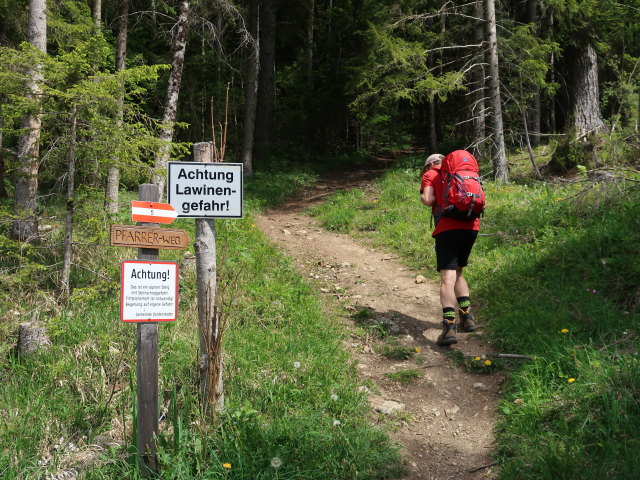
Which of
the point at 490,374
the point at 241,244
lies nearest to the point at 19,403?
the point at 490,374

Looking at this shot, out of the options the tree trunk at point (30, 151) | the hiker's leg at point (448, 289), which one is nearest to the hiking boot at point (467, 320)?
the hiker's leg at point (448, 289)

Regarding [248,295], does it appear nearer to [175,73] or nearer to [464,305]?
[464,305]

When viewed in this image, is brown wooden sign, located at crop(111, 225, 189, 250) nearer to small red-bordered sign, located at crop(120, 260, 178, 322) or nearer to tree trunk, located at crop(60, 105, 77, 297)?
small red-bordered sign, located at crop(120, 260, 178, 322)

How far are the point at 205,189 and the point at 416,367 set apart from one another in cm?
293

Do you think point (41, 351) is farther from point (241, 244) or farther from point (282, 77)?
point (282, 77)

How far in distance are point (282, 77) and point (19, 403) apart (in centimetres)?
2310

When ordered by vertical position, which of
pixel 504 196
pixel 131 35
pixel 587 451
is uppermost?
pixel 131 35

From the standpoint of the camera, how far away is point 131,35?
63.8ft

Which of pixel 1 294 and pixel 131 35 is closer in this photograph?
pixel 1 294

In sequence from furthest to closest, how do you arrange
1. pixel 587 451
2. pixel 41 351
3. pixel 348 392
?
pixel 41 351 → pixel 348 392 → pixel 587 451

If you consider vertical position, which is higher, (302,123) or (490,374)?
(302,123)

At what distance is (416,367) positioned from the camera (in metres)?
5.21

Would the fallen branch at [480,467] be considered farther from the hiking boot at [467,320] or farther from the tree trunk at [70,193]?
the tree trunk at [70,193]

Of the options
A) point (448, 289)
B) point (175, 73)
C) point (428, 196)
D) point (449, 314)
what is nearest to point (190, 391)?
point (449, 314)
